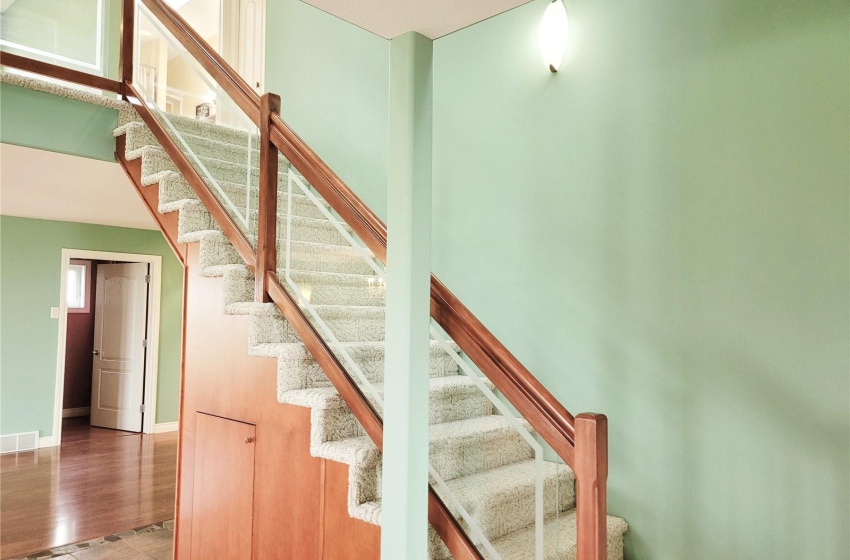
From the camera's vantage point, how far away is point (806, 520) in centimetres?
228

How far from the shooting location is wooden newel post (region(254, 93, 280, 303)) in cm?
264

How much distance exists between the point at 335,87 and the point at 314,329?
2658 mm

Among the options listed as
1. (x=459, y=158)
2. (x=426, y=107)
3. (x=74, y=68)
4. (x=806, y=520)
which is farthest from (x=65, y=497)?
(x=806, y=520)

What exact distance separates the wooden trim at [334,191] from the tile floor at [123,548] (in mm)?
2500

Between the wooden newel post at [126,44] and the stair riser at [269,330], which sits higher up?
the wooden newel post at [126,44]

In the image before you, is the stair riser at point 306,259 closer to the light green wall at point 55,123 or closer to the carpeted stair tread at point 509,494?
the carpeted stair tread at point 509,494

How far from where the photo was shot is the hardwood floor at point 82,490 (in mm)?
3844

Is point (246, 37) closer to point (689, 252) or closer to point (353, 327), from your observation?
point (353, 327)

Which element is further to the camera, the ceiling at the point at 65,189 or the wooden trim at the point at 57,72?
the ceiling at the point at 65,189

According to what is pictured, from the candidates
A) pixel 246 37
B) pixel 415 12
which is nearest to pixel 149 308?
pixel 246 37

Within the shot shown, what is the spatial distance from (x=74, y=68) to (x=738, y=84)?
Answer: 3.85 m

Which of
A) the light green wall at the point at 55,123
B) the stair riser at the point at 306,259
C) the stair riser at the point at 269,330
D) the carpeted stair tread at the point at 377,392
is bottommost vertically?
the carpeted stair tread at the point at 377,392

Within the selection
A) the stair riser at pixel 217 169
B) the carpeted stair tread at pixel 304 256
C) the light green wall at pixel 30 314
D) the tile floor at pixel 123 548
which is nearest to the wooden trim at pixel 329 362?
the carpeted stair tread at pixel 304 256

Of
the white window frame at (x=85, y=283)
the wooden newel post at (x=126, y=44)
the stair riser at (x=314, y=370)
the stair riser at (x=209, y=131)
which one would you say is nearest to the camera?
the stair riser at (x=314, y=370)
